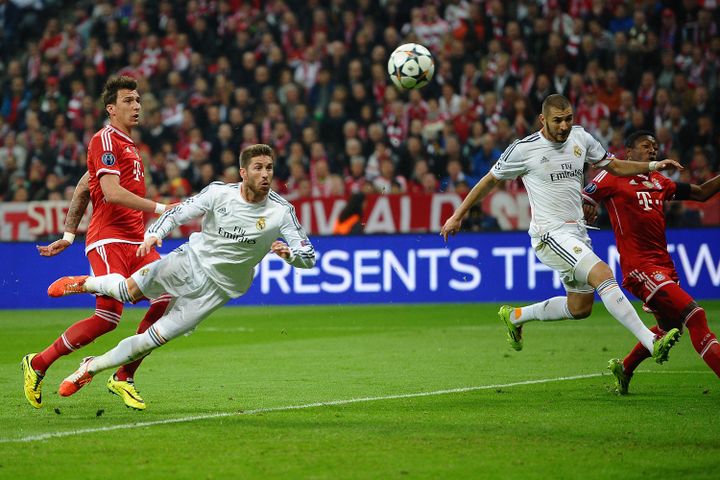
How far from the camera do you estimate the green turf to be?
601cm

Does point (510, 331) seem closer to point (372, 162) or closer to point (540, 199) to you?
point (540, 199)

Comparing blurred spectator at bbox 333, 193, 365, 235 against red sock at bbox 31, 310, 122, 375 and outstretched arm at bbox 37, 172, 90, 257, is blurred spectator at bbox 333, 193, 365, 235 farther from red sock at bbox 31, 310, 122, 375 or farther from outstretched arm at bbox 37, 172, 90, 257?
red sock at bbox 31, 310, 122, 375

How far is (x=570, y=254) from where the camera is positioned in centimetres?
912

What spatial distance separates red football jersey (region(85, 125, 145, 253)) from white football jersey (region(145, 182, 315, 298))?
2.69 ft

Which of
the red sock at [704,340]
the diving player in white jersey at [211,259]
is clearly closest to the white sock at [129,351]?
the diving player in white jersey at [211,259]

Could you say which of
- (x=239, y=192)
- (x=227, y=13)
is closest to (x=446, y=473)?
(x=239, y=192)

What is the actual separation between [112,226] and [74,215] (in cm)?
51

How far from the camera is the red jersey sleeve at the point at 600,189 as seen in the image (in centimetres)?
923

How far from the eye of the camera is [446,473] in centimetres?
579

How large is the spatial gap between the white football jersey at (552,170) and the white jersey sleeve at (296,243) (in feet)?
7.10

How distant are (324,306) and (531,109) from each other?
4.96m

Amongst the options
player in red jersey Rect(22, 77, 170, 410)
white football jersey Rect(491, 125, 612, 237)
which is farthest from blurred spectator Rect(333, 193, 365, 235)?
player in red jersey Rect(22, 77, 170, 410)

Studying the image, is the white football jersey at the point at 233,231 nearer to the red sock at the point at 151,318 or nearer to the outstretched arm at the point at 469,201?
the red sock at the point at 151,318

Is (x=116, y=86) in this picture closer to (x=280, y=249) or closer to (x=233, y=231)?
(x=233, y=231)
